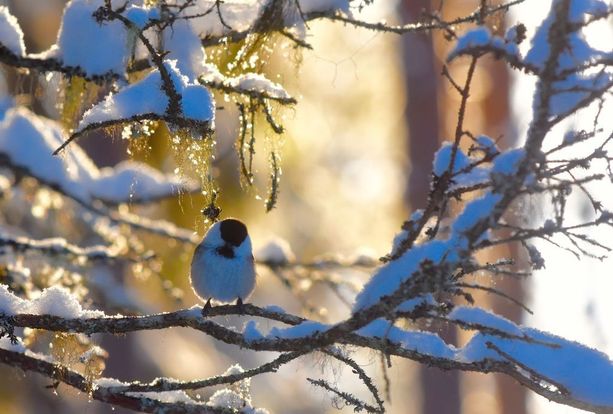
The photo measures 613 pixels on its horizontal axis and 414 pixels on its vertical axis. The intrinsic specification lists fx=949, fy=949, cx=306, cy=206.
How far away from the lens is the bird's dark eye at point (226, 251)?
3654mm

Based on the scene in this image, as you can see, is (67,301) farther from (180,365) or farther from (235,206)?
(180,365)

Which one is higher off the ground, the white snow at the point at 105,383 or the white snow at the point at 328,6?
the white snow at the point at 328,6

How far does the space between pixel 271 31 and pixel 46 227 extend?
3.97 meters

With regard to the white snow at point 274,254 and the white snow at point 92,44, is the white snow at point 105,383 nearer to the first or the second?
the white snow at point 92,44

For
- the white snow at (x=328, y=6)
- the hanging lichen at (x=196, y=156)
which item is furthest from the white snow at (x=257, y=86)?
the white snow at (x=328, y=6)

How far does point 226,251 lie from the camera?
144 inches

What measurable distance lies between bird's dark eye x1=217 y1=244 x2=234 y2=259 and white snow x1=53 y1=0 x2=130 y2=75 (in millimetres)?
969

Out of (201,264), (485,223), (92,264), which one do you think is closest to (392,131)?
(92,264)

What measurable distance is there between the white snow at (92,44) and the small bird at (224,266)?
0.87 m

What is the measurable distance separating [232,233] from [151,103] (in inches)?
50.8

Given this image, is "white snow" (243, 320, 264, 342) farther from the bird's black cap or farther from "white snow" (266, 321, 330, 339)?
the bird's black cap

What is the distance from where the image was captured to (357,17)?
3088 mm

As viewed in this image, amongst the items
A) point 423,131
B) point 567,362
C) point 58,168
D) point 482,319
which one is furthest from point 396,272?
point 423,131

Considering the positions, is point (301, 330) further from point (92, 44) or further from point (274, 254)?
point (274, 254)
